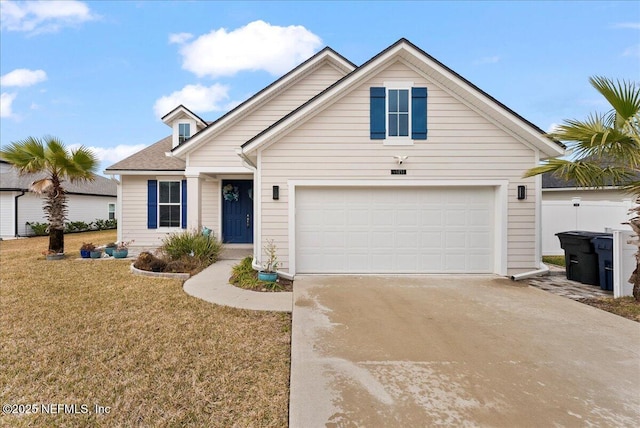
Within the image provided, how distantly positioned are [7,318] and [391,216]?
25.2 feet

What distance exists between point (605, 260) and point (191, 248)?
10.3m

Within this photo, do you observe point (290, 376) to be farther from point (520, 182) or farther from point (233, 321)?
point (520, 182)

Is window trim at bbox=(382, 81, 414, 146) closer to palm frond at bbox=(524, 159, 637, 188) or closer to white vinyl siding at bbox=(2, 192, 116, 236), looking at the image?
palm frond at bbox=(524, 159, 637, 188)

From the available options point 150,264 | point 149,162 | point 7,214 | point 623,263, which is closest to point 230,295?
point 150,264

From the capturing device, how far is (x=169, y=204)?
1255 centimetres

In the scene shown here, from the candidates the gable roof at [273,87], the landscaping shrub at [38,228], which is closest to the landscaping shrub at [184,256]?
the gable roof at [273,87]

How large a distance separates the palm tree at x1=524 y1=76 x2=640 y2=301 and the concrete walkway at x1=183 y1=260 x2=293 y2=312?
233 inches

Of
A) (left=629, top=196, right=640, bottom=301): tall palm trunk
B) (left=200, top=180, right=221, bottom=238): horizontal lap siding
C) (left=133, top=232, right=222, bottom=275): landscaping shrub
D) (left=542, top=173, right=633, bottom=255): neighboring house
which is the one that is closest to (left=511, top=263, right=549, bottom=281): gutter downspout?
(left=629, top=196, right=640, bottom=301): tall palm trunk

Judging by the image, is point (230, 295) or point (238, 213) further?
point (238, 213)

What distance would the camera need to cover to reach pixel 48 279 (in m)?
7.67

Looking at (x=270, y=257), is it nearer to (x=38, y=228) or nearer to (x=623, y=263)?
(x=623, y=263)

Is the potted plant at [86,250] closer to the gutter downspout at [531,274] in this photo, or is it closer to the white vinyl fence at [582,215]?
the gutter downspout at [531,274]

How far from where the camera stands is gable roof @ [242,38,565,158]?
734cm

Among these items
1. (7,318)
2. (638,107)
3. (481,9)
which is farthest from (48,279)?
(481,9)
